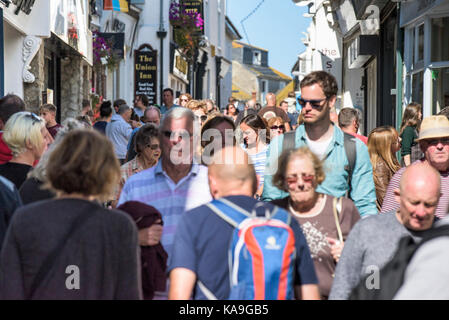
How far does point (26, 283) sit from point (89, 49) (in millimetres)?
14510

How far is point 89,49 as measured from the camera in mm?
17266

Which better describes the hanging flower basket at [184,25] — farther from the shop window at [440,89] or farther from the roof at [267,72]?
the roof at [267,72]

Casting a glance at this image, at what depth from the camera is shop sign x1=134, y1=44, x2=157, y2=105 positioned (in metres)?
25.4

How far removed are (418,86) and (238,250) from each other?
9.59m

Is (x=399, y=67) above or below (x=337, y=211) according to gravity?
above

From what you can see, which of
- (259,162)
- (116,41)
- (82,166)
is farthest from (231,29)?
(82,166)

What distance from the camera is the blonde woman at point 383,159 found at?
711 centimetres

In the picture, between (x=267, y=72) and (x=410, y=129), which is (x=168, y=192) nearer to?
(x=410, y=129)

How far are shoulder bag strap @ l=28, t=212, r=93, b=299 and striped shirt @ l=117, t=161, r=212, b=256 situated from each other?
121cm

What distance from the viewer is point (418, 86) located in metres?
12.3

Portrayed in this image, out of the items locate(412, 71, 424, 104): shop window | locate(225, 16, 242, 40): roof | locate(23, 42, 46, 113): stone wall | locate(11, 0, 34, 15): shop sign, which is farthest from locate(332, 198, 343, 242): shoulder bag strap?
locate(225, 16, 242, 40): roof

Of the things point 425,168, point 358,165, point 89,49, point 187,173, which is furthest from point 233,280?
point 89,49

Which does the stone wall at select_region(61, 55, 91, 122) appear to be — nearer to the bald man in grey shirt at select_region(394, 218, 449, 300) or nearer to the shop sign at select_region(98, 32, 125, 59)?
the shop sign at select_region(98, 32, 125, 59)
